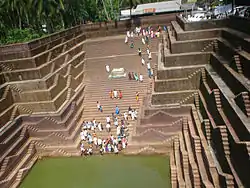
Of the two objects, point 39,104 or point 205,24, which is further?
point 39,104

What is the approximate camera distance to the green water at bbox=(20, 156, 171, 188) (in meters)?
12.2

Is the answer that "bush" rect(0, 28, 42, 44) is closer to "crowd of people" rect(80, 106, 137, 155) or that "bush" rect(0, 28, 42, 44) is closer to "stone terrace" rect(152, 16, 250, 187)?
"crowd of people" rect(80, 106, 137, 155)

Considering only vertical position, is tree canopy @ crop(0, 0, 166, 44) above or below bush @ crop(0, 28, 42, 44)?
above

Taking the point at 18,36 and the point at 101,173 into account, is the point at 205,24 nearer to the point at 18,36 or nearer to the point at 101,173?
the point at 101,173

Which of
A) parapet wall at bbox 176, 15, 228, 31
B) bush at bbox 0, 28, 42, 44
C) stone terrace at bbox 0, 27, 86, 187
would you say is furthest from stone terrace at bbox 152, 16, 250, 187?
bush at bbox 0, 28, 42, 44

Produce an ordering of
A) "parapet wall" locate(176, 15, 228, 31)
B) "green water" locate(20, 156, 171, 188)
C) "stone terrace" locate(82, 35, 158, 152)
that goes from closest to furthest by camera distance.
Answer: "green water" locate(20, 156, 171, 188) → "parapet wall" locate(176, 15, 228, 31) → "stone terrace" locate(82, 35, 158, 152)

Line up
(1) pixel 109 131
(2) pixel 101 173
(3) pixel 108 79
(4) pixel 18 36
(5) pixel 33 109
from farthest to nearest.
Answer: (4) pixel 18 36
(3) pixel 108 79
(1) pixel 109 131
(5) pixel 33 109
(2) pixel 101 173

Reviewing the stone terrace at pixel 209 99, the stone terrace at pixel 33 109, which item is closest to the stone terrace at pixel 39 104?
the stone terrace at pixel 33 109

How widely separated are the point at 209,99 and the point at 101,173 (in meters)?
5.97

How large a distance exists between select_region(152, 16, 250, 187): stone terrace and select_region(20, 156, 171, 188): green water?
85 cm

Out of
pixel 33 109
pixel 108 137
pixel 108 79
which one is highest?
pixel 108 79

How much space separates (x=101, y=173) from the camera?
42.9 feet

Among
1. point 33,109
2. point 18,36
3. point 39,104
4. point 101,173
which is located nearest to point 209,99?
point 101,173

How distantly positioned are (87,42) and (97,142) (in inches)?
466
